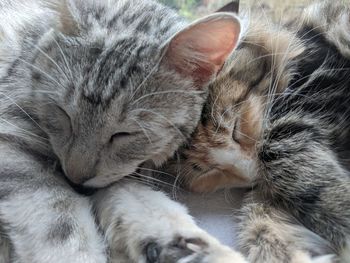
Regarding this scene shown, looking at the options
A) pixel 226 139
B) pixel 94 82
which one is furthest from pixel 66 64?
pixel 226 139

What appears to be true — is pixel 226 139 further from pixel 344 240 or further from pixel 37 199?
pixel 37 199

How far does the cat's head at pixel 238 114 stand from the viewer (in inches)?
48.9

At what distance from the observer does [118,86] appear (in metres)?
1.13

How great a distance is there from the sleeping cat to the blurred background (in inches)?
7.0

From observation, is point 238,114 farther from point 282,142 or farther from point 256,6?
point 256,6

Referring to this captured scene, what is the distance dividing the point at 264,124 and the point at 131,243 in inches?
16.4

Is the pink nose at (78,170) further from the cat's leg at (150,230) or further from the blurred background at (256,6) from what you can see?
the blurred background at (256,6)

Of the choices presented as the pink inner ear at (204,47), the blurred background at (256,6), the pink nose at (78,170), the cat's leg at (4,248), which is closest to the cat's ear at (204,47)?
the pink inner ear at (204,47)

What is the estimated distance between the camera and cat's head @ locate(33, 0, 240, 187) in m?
1.11

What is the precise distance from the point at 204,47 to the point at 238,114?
0.67 ft

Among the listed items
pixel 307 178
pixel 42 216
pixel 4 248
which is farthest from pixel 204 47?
pixel 4 248

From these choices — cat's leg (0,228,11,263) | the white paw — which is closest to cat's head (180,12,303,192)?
the white paw

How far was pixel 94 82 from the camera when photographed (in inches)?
44.2

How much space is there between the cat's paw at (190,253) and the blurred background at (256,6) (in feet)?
2.35
